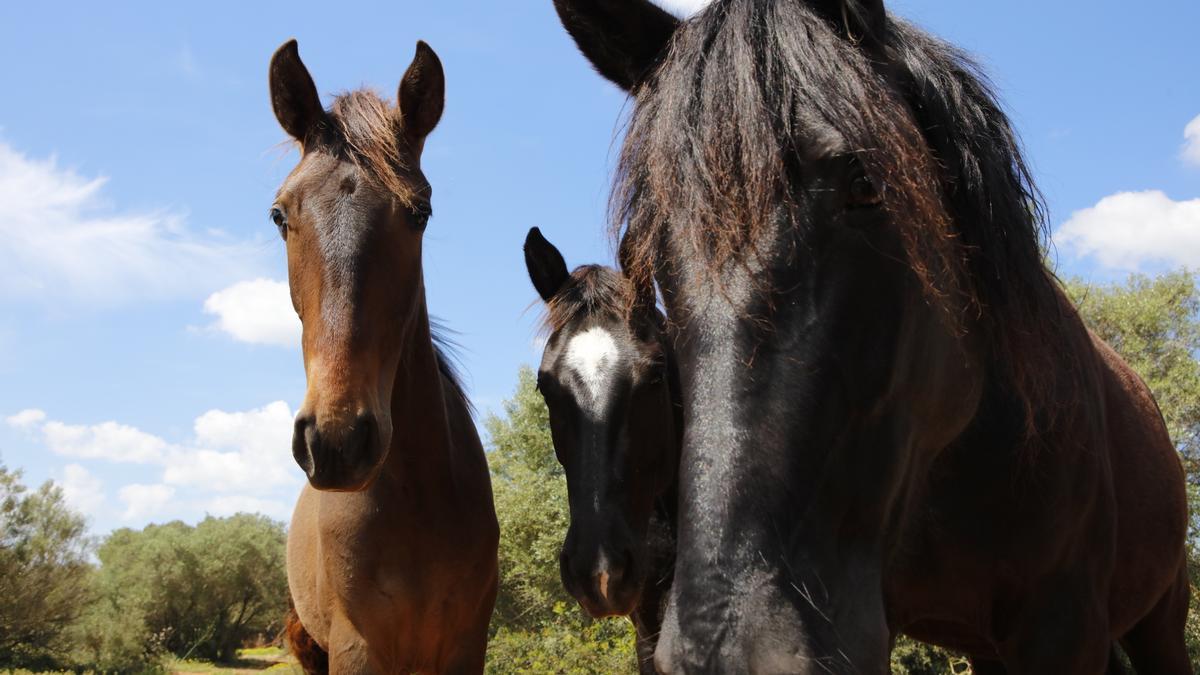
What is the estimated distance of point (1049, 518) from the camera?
2.62 meters

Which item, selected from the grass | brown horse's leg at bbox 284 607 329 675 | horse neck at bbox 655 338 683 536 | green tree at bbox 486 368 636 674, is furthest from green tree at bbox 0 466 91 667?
horse neck at bbox 655 338 683 536

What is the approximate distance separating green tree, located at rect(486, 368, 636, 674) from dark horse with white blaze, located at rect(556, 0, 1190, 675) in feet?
27.1

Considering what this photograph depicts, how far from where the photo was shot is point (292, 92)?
4.18 meters

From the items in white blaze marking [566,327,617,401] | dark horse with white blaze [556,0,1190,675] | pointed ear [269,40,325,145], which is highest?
pointed ear [269,40,325,145]

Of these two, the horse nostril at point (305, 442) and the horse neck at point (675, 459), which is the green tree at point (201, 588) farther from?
the horse nostril at point (305, 442)

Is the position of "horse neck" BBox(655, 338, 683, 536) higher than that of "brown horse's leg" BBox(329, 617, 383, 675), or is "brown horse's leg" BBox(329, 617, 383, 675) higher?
"horse neck" BBox(655, 338, 683, 536)

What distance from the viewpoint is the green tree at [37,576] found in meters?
29.5

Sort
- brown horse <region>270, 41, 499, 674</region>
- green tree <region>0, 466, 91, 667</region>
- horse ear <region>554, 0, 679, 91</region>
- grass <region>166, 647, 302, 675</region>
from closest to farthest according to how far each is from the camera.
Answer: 1. horse ear <region>554, 0, 679, 91</region>
2. brown horse <region>270, 41, 499, 674</region>
3. green tree <region>0, 466, 91, 667</region>
4. grass <region>166, 647, 302, 675</region>

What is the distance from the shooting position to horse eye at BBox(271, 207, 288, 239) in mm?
3891

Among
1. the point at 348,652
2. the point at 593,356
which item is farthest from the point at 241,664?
the point at 593,356

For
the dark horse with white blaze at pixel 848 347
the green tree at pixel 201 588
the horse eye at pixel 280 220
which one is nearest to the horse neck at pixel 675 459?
the dark horse with white blaze at pixel 848 347

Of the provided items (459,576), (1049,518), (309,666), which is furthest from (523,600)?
(1049,518)

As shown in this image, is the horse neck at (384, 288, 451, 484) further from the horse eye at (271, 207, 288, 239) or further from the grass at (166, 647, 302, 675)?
the grass at (166, 647, 302, 675)

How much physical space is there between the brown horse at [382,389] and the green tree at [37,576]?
102 ft
